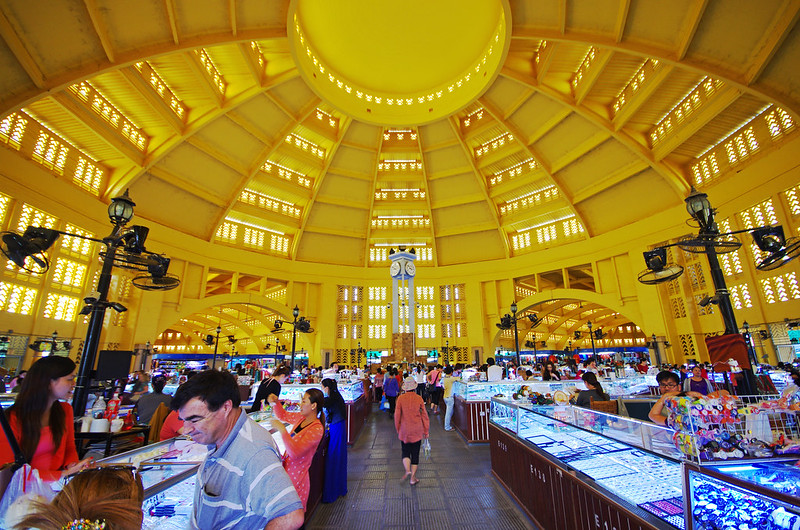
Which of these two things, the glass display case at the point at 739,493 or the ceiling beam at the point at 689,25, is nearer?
the glass display case at the point at 739,493

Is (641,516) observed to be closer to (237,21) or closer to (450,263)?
(237,21)

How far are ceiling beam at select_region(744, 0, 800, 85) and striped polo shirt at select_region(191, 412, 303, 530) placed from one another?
1722 cm

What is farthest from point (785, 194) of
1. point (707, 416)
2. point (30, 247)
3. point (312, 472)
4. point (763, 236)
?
point (30, 247)

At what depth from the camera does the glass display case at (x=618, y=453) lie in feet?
8.09

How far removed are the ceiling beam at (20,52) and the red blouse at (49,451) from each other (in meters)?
14.0

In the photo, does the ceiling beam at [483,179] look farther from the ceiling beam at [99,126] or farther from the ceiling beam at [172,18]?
the ceiling beam at [99,126]

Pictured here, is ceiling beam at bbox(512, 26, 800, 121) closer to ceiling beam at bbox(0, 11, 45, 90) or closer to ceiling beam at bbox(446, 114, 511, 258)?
ceiling beam at bbox(446, 114, 511, 258)

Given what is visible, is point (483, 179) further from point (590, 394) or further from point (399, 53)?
point (590, 394)

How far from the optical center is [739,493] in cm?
177

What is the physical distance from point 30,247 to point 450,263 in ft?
89.5

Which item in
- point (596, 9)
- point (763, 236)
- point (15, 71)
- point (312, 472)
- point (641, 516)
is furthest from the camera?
point (596, 9)

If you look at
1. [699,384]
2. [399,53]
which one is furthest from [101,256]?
[399,53]

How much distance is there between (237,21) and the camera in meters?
13.9

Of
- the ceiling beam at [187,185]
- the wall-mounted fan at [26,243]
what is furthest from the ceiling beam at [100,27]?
the wall-mounted fan at [26,243]
